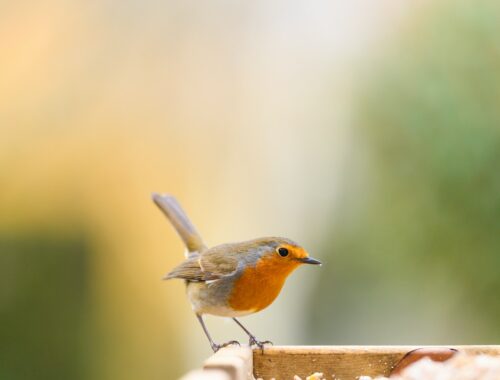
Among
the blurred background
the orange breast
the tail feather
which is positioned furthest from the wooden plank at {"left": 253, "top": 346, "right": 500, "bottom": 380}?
the blurred background

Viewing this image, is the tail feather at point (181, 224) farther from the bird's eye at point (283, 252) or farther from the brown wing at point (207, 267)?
the bird's eye at point (283, 252)

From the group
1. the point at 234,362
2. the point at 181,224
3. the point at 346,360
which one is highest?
the point at 181,224

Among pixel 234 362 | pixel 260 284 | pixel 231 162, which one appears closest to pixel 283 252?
pixel 260 284

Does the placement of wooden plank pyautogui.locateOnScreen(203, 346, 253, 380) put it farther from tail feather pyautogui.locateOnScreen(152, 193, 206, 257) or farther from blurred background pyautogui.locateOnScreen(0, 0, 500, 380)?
blurred background pyautogui.locateOnScreen(0, 0, 500, 380)

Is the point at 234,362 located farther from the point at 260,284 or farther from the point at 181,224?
the point at 181,224

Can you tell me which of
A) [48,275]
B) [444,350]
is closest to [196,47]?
[48,275]

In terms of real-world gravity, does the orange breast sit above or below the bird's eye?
below

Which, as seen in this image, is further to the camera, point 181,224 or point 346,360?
point 181,224

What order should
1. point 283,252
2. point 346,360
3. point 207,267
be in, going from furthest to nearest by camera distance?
point 207,267 < point 283,252 < point 346,360
